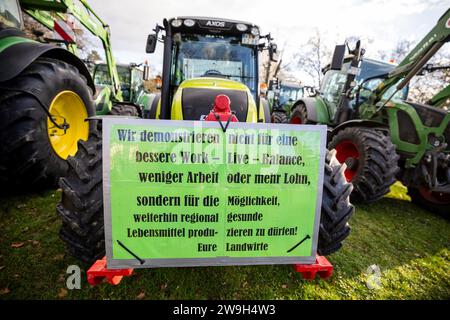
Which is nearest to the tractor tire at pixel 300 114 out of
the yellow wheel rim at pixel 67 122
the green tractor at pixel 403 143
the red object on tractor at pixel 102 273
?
the green tractor at pixel 403 143

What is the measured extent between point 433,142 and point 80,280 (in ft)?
15.7

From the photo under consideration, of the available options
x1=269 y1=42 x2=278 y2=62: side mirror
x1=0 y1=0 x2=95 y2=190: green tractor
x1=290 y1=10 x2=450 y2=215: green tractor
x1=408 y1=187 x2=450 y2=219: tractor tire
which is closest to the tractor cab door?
x1=290 y1=10 x2=450 y2=215: green tractor

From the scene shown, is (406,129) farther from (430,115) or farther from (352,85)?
(352,85)

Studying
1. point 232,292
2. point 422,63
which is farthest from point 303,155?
point 422,63

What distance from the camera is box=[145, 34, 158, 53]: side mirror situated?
11.6 ft

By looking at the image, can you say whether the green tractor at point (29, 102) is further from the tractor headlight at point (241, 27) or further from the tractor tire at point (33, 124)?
the tractor headlight at point (241, 27)

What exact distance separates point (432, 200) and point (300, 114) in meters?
3.99

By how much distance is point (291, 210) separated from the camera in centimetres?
159

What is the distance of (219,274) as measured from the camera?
2.19 metres

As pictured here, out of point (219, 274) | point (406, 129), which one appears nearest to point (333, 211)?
point (219, 274)

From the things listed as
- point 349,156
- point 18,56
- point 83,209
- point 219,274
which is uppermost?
point 18,56

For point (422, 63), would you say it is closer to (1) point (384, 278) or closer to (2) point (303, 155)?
(1) point (384, 278)

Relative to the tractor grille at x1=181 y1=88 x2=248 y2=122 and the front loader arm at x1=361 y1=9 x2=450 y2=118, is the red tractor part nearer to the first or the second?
the front loader arm at x1=361 y1=9 x2=450 y2=118

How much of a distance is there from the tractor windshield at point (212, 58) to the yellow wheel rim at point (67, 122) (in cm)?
135
